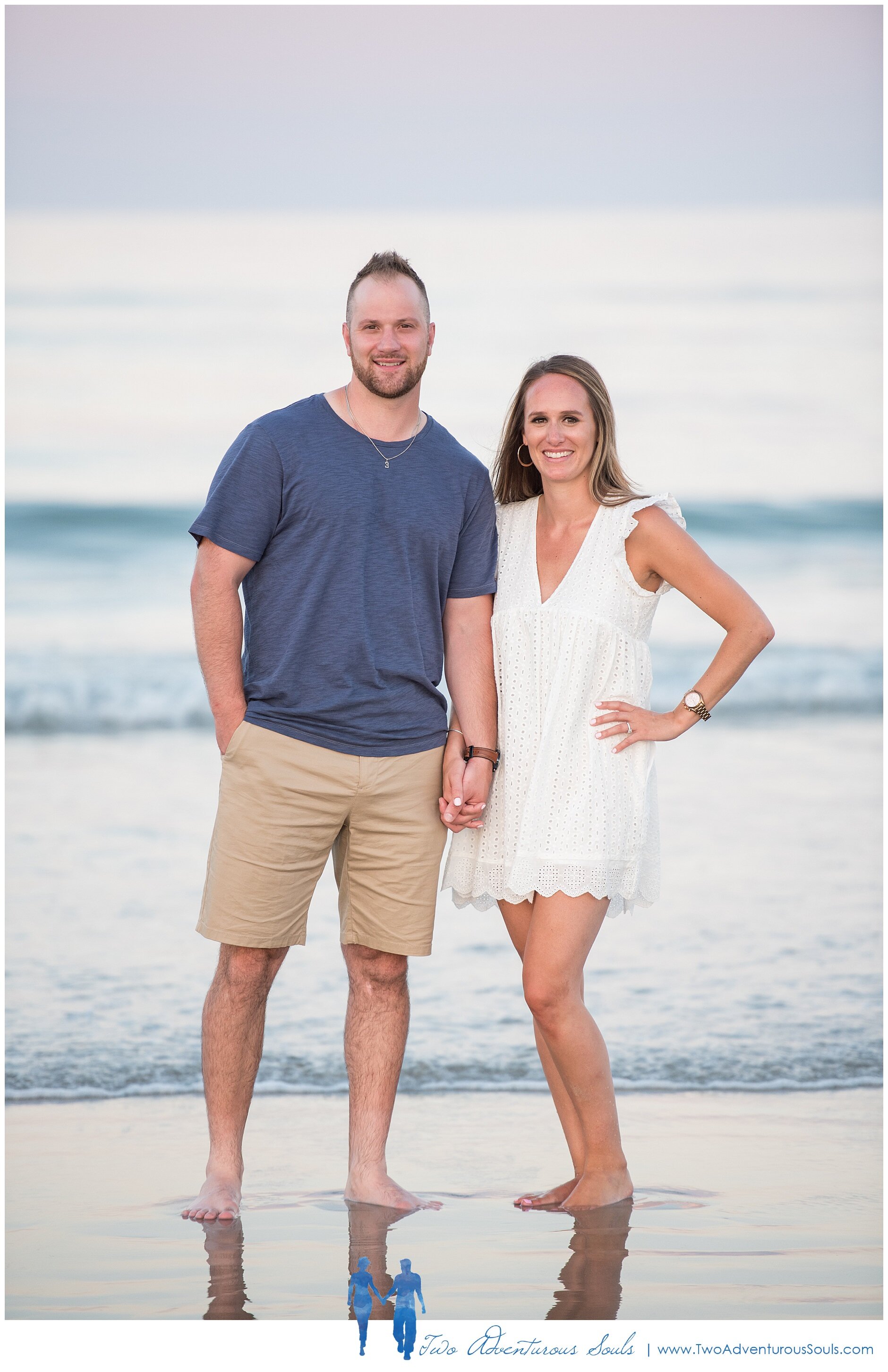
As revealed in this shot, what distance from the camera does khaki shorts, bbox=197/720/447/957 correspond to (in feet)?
9.23

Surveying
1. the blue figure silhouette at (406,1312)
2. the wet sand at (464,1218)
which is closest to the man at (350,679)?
the wet sand at (464,1218)

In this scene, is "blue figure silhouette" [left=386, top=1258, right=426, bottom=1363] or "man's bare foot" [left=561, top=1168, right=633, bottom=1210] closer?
"blue figure silhouette" [left=386, top=1258, right=426, bottom=1363]

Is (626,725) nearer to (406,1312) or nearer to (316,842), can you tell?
(316,842)

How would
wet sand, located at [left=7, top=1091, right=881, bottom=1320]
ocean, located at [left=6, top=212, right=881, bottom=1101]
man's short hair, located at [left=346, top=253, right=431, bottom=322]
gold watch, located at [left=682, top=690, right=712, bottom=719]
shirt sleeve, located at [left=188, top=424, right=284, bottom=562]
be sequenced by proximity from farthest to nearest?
ocean, located at [left=6, top=212, right=881, bottom=1101], gold watch, located at [left=682, top=690, right=712, bottom=719], man's short hair, located at [left=346, top=253, right=431, bottom=322], shirt sleeve, located at [left=188, top=424, right=284, bottom=562], wet sand, located at [left=7, top=1091, right=881, bottom=1320]

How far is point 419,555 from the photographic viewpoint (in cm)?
282

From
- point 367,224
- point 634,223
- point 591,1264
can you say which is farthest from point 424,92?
point 591,1264

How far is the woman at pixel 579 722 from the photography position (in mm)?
2801

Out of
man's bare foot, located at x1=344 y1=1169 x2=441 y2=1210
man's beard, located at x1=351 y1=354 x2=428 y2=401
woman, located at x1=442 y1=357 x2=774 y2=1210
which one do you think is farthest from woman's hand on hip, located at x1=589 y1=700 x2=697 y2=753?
man's bare foot, located at x1=344 y1=1169 x2=441 y2=1210

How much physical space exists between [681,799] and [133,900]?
10.1ft

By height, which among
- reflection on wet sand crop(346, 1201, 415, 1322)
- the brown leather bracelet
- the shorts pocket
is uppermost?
the shorts pocket

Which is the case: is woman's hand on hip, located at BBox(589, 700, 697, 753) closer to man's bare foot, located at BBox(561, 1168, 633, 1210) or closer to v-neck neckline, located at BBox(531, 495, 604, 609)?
v-neck neckline, located at BBox(531, 495, 604, 609)

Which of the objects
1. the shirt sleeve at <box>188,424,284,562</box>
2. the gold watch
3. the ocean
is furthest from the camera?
the ocean

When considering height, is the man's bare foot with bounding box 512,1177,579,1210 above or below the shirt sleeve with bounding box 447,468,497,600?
below

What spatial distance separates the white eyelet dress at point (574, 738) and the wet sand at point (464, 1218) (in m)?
0.70
